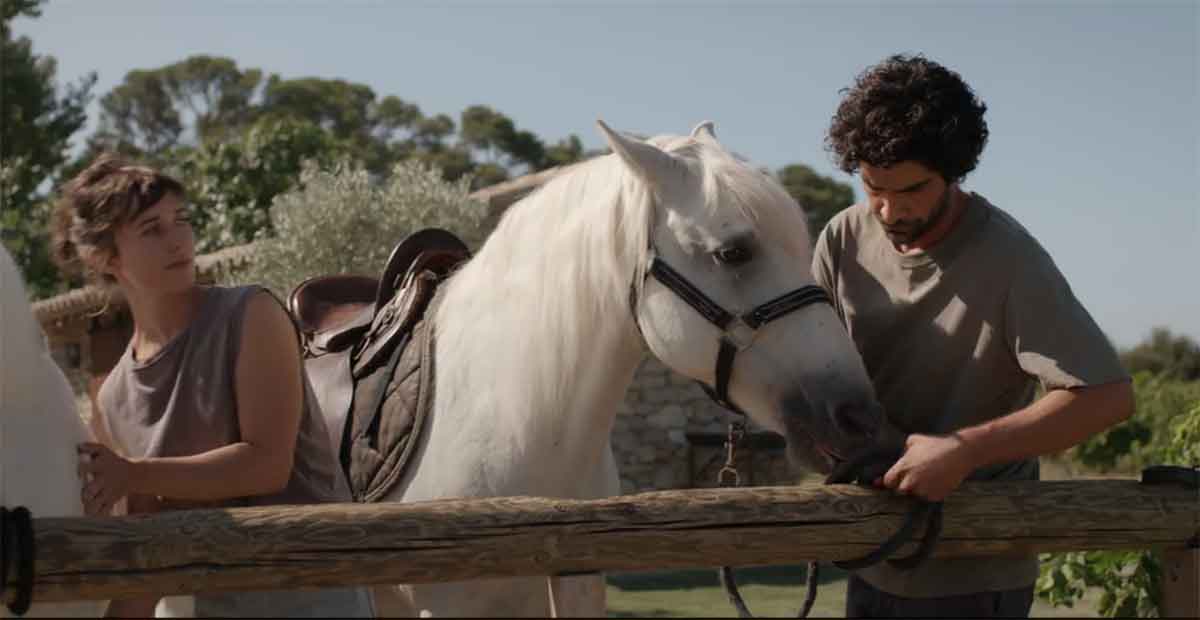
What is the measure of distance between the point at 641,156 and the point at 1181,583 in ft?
4.56

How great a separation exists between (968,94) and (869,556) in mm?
894

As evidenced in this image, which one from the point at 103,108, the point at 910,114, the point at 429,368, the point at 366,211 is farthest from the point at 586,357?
the point at 103,108

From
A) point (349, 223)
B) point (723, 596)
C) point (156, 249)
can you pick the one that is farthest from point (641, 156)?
point (349, 223)

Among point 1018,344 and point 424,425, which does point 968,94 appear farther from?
point 424,425

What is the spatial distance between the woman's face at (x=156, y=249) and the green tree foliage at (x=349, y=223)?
444 inches

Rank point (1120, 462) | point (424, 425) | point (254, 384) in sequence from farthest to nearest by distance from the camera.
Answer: point (1120, 462)
point (424, 425)
point (254, 384)

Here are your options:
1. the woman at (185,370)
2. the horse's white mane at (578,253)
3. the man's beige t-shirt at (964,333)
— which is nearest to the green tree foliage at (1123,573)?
the man's beige t-shirt at (964,333)

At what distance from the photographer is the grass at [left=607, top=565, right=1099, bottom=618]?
8766 millimetres

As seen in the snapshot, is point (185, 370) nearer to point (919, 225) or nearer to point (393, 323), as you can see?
point (393, 323)

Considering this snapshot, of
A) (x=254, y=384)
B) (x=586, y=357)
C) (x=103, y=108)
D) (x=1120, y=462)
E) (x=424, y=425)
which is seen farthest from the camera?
(x=103, y=108)

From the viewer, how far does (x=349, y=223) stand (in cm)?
1439

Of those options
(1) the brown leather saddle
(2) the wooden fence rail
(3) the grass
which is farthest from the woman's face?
(3) the grass

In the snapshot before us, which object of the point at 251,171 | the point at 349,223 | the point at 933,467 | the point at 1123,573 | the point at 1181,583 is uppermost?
the point at 251,171

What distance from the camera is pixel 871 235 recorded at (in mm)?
2662
